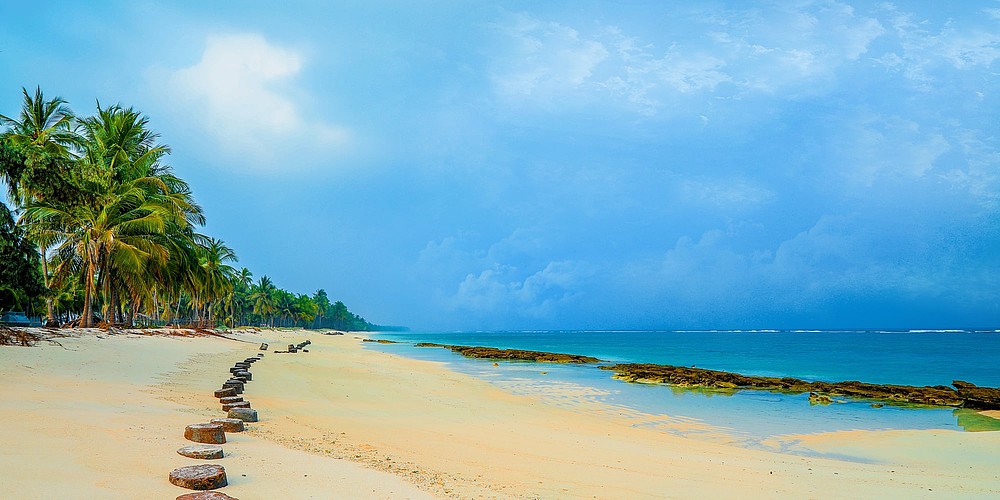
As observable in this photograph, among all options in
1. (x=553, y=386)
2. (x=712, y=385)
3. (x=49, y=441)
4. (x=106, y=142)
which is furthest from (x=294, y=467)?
(x=106, y=142)

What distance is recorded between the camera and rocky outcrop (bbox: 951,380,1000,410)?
Result: 18844mm

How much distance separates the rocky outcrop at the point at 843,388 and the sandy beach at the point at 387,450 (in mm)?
8161

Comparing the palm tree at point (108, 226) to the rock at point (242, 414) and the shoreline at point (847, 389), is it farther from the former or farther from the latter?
the shoreline at point (847, 389)

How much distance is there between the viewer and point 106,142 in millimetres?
29203

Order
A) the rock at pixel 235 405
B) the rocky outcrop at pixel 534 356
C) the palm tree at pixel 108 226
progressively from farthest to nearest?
the rocky outcrop at pixel 534 356 → the palm tree at pixel 108 226 → the rock at pixel 235 405

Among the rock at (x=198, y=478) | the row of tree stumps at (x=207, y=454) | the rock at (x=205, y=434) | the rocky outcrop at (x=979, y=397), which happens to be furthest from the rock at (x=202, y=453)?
the rocky outcrop at (x=979, y=397)

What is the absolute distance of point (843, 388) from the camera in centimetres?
2355

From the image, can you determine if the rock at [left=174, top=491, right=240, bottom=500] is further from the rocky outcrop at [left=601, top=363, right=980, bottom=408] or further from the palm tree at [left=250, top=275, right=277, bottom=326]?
the palm tree at [left=250, top=275, right=277, bottom=326]

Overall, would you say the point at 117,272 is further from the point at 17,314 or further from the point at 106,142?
the point at 17,314

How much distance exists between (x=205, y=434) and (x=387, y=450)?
235 cm

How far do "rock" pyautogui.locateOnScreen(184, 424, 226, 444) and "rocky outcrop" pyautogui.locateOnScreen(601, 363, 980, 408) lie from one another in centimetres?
2041

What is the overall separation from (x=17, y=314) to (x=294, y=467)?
49669 millimetres

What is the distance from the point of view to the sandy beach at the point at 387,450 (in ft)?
15.9

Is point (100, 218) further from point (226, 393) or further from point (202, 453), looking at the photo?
point (202, 453)
